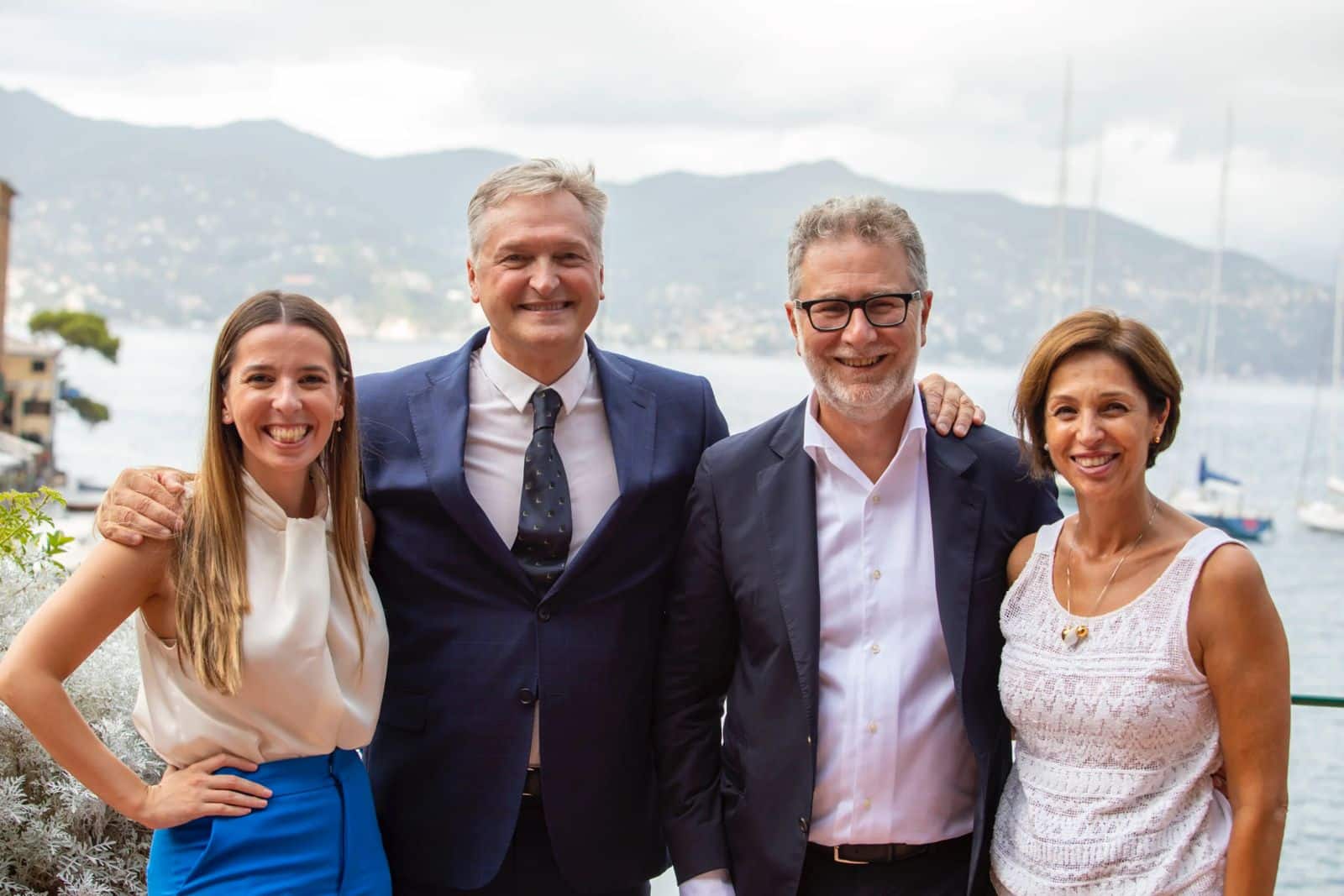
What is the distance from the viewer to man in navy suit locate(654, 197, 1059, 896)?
7.54 feet

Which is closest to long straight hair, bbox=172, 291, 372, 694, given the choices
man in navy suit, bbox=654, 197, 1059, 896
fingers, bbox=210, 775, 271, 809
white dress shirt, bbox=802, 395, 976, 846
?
fingers, bbox=210, 775, 271, 809

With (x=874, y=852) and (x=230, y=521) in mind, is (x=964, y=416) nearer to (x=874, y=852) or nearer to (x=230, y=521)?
(x=874, y=852)

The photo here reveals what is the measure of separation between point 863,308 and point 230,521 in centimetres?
124

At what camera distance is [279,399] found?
7.25ft

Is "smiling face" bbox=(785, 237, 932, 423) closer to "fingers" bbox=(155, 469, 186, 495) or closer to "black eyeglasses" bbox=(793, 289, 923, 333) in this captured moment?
"black eyeglasses" bbox=(793, 289, 923, 333)

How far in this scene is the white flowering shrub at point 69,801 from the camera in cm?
270

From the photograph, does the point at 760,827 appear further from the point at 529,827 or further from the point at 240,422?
the point at 240,422

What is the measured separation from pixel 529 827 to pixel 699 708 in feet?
1.48

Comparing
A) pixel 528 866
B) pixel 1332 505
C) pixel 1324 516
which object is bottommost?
pixel 1324 516

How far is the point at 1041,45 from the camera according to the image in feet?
419

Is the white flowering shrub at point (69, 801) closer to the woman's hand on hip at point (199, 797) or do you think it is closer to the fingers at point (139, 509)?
the woman's hand on hip at point (199, 797)

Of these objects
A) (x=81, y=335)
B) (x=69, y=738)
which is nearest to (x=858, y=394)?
(x=69, y=738)

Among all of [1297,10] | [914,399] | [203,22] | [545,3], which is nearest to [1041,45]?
[1297,10]

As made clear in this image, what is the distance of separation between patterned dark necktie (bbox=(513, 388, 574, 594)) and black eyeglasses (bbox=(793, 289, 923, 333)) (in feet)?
2.11
